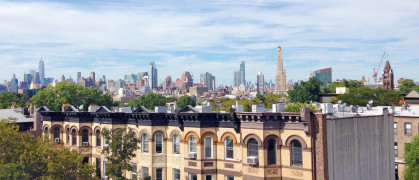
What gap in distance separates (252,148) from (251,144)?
258mm

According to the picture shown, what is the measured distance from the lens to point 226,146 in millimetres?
27438

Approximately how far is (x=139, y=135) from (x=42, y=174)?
24.8ft

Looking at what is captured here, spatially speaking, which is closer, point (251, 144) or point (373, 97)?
point (251, 144)

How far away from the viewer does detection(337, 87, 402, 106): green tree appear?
88.2 meters

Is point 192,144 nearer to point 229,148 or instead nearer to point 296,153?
point 229,148

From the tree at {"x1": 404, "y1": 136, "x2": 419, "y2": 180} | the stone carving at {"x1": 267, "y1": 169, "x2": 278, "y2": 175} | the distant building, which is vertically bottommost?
the tree at {"x1": 404, "y1": 136, "x2": 419, "y2": 180}

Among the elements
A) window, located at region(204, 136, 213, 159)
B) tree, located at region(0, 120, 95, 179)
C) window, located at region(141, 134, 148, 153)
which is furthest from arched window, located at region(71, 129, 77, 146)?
window, located at region(204, 136, 213, 159)

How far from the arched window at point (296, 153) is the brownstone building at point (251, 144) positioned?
0.06 metres

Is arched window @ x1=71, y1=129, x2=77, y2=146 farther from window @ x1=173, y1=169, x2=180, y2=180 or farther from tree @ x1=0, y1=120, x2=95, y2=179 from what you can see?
window @ x1=173, y1=169, x2=180, y2=180

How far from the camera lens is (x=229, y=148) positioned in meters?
27.3

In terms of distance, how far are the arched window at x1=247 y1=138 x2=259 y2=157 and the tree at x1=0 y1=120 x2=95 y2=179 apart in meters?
11.4

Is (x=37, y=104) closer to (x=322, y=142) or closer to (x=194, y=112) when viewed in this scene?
(x=194, y=112)

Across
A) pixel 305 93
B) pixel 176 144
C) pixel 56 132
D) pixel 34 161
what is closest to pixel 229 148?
pixel 176 144

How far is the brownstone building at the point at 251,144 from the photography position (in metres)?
23.3
